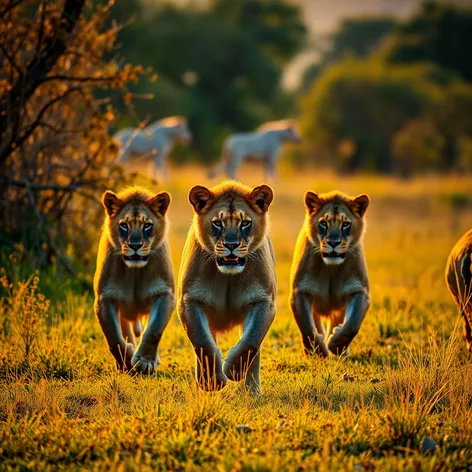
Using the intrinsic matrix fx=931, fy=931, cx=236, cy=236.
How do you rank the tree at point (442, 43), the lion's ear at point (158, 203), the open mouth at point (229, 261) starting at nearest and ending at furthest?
1. the open mouth at point (229, 261)
2. the lion's ear at point (158, 203)
3. the tree at point (442, 43)

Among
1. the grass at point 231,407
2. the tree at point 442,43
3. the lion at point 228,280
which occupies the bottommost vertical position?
the grass at point 231,407

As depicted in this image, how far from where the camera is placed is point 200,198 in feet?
20.6

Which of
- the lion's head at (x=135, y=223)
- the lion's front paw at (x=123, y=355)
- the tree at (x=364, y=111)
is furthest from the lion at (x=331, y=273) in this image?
the tree at (x=364, y=111)

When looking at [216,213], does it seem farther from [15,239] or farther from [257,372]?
[15,239]

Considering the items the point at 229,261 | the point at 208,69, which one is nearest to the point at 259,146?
the point at 208,69

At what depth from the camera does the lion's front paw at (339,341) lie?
737 cm

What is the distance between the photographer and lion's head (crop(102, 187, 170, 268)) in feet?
22.5

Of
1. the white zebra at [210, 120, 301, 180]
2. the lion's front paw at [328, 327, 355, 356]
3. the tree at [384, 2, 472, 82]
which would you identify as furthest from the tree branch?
the tree at [384, 2, 472, 82]

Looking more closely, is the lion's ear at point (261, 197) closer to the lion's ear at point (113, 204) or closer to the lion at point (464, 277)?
the lion's ear at point (113, 204)

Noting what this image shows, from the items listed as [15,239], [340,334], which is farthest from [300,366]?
[15,239]

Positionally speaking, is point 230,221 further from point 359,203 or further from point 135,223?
point 359,203

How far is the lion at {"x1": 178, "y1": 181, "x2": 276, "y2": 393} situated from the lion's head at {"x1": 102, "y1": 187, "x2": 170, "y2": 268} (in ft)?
1.79

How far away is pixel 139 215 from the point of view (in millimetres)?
6965

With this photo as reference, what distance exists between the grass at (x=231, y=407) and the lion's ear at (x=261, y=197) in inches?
48.0
